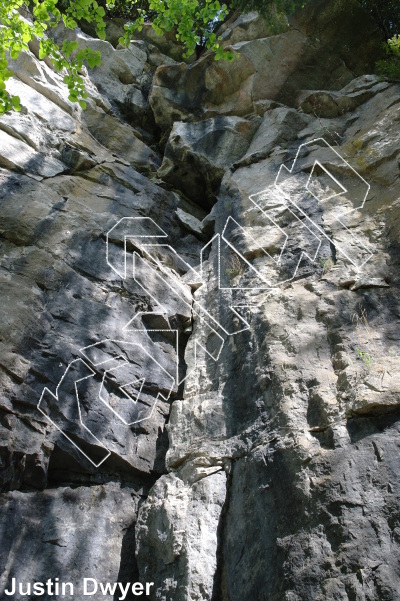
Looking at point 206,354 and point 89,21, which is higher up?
point 89,21

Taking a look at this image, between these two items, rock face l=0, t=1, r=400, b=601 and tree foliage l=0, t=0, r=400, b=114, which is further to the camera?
tree foliage l=0, t=0, r=400, b=114

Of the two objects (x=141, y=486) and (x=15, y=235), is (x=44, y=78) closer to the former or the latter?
(x=15, y=235)

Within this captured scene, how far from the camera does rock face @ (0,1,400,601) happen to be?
4297 mm

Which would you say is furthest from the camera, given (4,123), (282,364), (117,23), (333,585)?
(117,23)

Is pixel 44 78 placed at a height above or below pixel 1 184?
above

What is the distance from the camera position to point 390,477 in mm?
4012

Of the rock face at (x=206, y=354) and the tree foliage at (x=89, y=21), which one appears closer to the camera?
the rock face at (x=206, y=354)

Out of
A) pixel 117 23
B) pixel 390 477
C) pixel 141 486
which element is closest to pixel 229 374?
pixel 141 486

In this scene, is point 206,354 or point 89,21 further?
point 89,21

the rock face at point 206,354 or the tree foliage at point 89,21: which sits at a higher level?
Result: the tree foliage at point 89,21

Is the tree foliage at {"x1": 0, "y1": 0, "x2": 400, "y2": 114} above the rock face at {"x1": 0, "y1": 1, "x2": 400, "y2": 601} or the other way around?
above

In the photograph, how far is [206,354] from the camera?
255 inches

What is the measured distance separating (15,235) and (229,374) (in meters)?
3.12

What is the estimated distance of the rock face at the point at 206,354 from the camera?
4.30 metres
